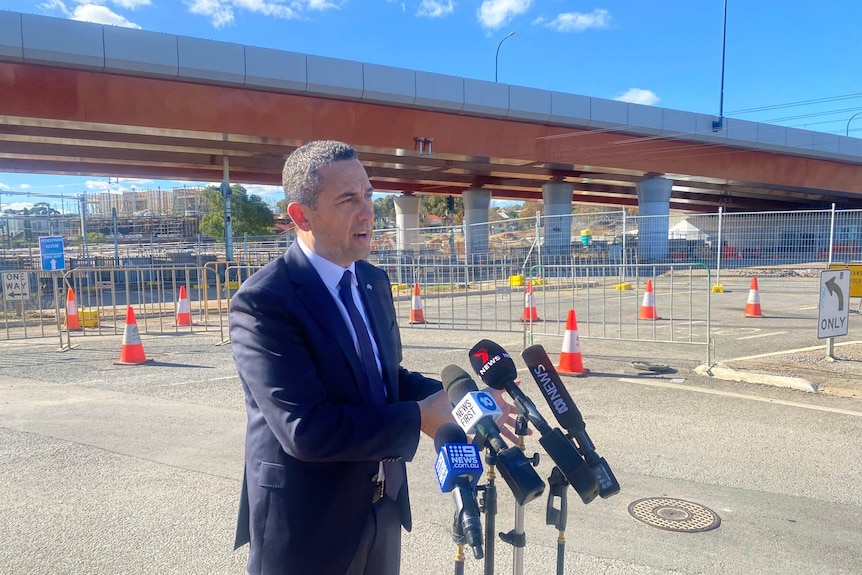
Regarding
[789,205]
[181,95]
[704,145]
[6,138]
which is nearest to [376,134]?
[181,95]

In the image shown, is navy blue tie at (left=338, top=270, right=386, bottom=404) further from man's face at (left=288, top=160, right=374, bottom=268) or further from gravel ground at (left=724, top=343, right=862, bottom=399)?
gravel ground at (left=724, top=343, right=862, bottom=399)

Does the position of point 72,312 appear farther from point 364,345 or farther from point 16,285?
point 364,345

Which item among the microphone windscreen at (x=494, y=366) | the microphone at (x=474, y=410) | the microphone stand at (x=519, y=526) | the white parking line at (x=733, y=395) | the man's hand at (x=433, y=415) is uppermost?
the microphone windscreen at (x=494, y=366)

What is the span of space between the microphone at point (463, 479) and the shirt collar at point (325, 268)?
2.07ft

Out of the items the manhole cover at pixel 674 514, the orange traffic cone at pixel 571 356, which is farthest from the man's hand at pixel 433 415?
the orange traffic cone at pixel 571 356

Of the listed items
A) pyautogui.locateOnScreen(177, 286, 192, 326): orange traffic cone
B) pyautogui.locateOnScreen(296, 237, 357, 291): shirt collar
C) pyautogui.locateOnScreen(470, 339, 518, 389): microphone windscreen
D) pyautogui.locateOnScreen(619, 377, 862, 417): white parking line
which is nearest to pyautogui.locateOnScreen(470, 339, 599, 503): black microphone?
pyautogui.locateOnScreen(470, 339, 518, 389): microphone windscreen

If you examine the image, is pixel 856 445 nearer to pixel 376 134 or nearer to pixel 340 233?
pixel 340 233

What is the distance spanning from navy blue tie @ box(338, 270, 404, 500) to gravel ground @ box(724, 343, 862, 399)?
6502mm

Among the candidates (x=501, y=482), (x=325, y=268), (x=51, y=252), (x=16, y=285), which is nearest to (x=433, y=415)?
(x=325, y=268)

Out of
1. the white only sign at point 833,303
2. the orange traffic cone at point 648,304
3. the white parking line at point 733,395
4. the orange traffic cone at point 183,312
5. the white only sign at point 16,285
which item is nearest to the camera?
the white parking line at point 733,395

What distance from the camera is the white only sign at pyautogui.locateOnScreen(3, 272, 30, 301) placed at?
1280 centimetres

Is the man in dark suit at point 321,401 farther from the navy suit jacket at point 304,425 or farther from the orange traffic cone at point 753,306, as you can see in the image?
the orange traffic cone at point 753,306

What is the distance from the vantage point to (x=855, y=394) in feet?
21.6

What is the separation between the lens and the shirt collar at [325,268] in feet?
6.28
